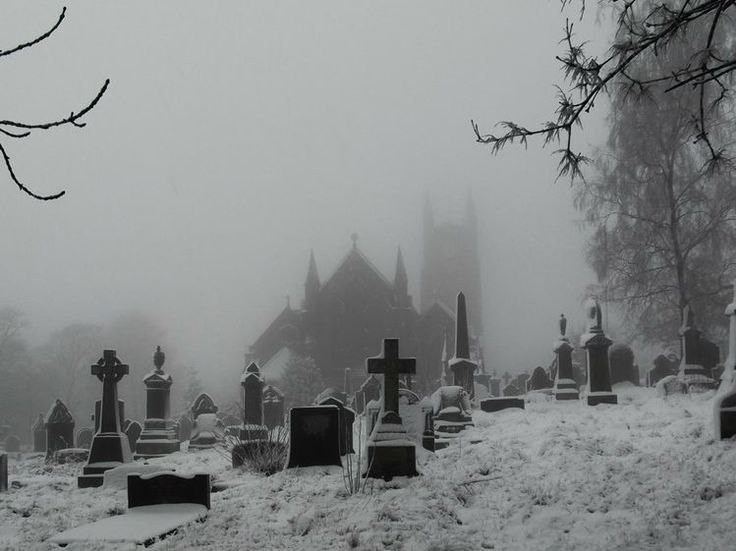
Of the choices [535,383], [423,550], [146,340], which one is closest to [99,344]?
[146,340]

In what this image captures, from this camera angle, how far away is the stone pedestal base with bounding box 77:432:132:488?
11.7 m

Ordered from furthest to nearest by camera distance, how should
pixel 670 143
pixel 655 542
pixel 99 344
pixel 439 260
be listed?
pixel 439 260 → pixel 99 344 → pixel 670 143 → pixel 655 542

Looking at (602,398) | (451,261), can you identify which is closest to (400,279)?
(451,261)

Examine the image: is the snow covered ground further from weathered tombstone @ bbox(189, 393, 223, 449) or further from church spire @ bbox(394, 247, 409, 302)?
church spire @ bbox(394, 247, 409, 302)

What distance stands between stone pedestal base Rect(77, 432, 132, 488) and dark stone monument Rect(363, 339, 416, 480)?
5753mm

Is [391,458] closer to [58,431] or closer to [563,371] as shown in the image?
[563,371]

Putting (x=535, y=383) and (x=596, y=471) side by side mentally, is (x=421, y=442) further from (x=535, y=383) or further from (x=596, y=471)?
(x=535, y=383)

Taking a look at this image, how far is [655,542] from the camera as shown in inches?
203

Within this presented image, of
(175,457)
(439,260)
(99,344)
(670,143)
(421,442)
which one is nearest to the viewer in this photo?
(421,442)

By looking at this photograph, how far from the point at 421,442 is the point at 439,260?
52746 millimetres

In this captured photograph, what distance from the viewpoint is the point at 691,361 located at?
44.9 feet

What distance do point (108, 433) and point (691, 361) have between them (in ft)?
36.7

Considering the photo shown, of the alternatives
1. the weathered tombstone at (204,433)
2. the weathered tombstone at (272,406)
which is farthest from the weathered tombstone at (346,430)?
the weathered tombstone at (272,406)

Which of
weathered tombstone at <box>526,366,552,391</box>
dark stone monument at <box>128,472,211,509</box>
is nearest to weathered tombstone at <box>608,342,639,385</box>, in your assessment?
weathered tombstone at <box>526,366,552,391</box>
